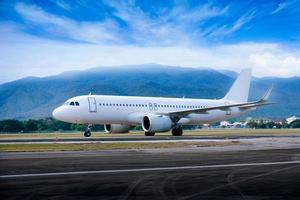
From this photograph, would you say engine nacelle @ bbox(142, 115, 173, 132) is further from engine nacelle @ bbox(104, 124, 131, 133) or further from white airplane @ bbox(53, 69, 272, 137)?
engine nacelle @ bbox(104, 124, 131, 133)

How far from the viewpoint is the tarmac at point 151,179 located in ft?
32.7

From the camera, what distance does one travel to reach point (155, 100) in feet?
167

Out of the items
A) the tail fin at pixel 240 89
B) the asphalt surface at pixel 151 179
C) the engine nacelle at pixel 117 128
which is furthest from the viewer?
the tail fin at pixel 240 89

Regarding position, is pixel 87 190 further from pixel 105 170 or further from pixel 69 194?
pixel 105 170

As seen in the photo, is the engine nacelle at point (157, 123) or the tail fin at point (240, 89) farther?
the tail fin at point (240, 89)

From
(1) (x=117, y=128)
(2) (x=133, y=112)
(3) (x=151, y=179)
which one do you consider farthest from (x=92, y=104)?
(3) (x=151, y=179)

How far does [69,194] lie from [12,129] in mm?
89220

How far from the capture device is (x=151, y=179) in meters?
12.4

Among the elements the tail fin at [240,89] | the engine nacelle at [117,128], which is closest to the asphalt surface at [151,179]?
the engine nacelle at [117,128]

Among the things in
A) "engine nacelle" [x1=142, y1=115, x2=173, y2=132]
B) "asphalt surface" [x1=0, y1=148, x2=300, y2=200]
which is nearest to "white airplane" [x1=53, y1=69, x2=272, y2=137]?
"engine nacelle" [x1=142, y1=115, x2=173, y2=132]

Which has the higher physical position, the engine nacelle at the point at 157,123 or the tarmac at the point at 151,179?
the engine nacelle at the point at 157,123

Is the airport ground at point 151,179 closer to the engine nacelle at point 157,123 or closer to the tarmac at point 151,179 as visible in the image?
the tarmac at point 151,179

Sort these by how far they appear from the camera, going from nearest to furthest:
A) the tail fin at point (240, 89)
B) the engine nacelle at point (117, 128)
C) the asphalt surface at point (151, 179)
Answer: the asphalt surface at point (151, 179) → the engine nacelle at point (117, 128) → the tail fin at point (240, 89)

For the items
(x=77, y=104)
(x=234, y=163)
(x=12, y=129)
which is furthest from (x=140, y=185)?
(x=12, y=129)
